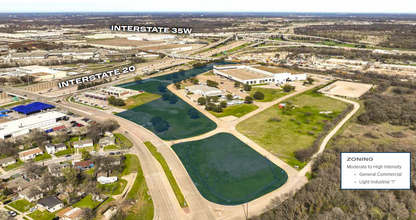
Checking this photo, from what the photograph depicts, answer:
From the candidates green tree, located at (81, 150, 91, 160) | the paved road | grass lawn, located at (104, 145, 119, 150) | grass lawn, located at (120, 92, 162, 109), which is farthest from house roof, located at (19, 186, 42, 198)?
grass lawn, located at (120, 92, 162, 109)

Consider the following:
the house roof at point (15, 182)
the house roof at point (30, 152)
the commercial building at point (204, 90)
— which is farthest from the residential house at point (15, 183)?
the commercial building at point (204, 90)

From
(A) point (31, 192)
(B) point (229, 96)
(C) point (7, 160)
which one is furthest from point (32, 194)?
(B) point (229, 96)

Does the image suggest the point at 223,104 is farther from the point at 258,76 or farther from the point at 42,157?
the point at 42,157

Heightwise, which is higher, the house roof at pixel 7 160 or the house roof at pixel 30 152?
the house roof at pixel 30 152

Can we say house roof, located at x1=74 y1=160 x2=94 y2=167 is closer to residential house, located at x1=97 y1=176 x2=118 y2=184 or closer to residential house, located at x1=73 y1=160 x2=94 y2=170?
residential house, located at x1=73 y1=160 x2=94 y2=170

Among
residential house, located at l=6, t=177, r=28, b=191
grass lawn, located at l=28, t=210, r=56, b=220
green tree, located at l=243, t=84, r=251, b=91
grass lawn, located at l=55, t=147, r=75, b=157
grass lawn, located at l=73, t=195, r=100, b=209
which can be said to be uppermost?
green tree, located at l=243, t=84, r=251, b=91

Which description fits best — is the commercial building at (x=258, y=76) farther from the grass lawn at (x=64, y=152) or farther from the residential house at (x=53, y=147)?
the residential house at (x=53, y=147)

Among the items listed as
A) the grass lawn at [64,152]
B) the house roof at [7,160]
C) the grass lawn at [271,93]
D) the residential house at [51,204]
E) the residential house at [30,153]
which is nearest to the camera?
the residential house at [51,204]
